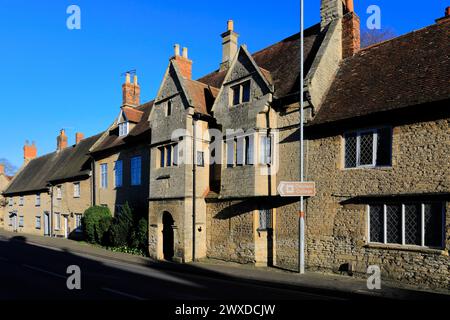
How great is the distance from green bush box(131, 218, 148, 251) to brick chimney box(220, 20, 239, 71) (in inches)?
435

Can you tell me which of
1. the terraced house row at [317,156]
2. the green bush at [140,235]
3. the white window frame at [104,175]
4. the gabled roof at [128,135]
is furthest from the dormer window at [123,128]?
the green bush at [140,235]

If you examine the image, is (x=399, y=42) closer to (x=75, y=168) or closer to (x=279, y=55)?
(x=279, y=55)

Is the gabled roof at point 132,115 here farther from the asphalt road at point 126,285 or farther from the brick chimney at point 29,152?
the brick chimney at point 29,152

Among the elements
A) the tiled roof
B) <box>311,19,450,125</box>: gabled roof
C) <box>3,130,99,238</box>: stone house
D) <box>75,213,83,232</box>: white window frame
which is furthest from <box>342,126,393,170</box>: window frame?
<box>75,213,83,232</box>: white window frame

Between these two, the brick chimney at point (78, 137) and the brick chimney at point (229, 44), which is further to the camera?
the brick chimney at point (78, 137)

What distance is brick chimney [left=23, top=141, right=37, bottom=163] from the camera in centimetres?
4936

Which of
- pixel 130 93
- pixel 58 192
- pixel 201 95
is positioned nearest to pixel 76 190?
pixel 58 192

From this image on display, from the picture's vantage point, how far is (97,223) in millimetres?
26078

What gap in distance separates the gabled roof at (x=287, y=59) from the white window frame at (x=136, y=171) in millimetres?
9698

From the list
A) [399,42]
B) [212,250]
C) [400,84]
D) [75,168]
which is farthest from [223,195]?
[75,168]

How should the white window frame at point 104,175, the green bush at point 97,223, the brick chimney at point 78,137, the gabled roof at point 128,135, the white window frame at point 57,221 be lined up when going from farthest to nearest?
the brick chimney at point 78,137, the white window frame at point 57,221, the white window frame at point 104,175, the green bush at point 97,223, the gabled roof at point 128,135

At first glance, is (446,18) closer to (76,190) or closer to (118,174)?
(118,174)

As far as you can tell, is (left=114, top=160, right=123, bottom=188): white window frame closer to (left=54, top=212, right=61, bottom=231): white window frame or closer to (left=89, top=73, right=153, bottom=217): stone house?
(left=89, top=73, right=153, bottom=217): stone house

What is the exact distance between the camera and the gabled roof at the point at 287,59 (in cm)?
1686
